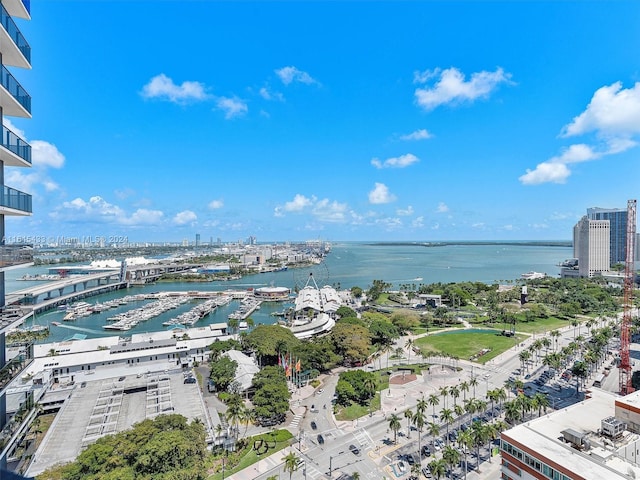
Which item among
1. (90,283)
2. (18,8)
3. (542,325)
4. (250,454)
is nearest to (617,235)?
(542,325)

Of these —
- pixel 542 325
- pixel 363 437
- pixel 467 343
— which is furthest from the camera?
pixel 542 325

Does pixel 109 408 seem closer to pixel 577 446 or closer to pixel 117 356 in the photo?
pixel 117 356

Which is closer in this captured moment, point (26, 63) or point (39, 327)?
point (26, 63)

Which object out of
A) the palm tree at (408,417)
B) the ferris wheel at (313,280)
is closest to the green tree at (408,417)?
the palm tree at (408,417)

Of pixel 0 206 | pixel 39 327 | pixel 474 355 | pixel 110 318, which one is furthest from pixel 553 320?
pixel 39 327

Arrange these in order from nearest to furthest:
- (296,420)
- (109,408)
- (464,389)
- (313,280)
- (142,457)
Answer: (142,457), (109,408), (296,420), (464,389), (313,280)

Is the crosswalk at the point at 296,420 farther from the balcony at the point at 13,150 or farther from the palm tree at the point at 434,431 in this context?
the balcony at the point at 13,150

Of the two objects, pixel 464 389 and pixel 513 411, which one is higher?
pixel 513 411

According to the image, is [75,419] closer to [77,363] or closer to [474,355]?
[77,363]
